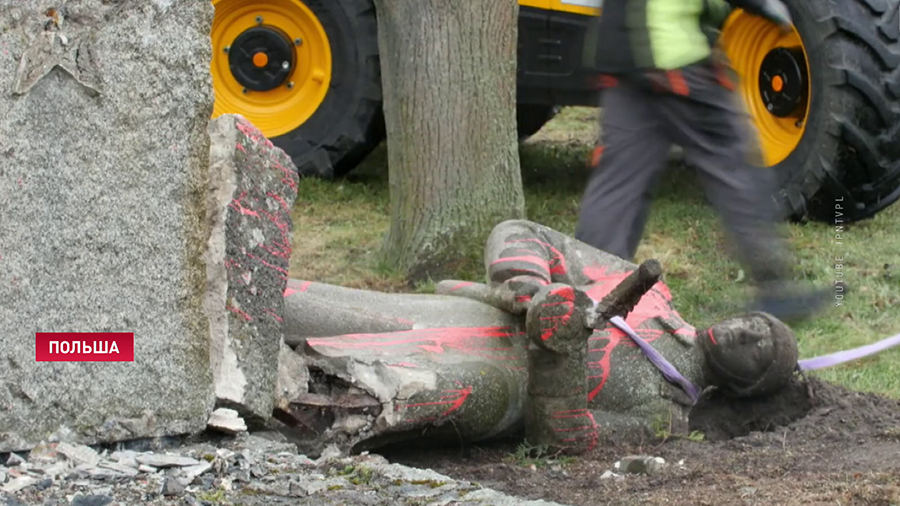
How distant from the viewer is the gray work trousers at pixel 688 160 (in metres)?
4.55

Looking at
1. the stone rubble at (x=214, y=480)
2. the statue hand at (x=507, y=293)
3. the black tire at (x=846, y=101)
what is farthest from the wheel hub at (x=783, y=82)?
the stone rubble at (x=214, y=480)

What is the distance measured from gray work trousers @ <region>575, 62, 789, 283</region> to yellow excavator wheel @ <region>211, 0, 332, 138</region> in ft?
11.9

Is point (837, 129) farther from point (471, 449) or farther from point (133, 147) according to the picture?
point (133, 147)

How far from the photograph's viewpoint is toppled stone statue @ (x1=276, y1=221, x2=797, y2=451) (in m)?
3.75

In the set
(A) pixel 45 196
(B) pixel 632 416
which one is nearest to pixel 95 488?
(A) pixel 45 196

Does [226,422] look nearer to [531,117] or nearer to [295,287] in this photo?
[295,287]

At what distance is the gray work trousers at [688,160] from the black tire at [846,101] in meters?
2.55

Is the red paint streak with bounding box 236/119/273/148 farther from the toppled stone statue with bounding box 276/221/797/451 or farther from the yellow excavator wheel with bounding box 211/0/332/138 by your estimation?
the yellow excavator wheel with bounding box 211/0/332/138

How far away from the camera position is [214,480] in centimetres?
289

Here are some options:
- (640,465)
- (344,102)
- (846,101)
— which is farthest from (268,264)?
(344,102)

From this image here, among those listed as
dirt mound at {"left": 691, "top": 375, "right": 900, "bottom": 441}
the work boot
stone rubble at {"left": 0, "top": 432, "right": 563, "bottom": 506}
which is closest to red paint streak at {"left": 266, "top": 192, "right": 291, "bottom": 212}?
stone rubble at {"left": 0, "top": 432, "right": 563, "bottom": 506}

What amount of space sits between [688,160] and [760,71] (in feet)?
9.34

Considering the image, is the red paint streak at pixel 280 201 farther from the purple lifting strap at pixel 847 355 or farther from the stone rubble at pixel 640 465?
the purple lifting strap at pixel 847 355

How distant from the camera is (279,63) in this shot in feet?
26.6
